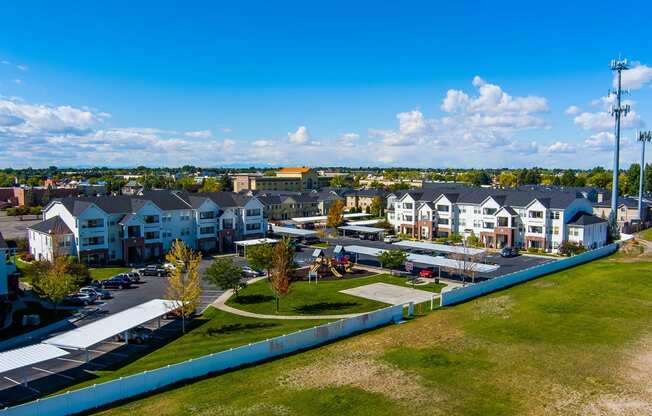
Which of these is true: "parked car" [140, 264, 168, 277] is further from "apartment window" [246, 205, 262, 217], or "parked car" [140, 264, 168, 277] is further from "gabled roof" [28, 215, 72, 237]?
"apartment window" [246, 205, 262, 217]

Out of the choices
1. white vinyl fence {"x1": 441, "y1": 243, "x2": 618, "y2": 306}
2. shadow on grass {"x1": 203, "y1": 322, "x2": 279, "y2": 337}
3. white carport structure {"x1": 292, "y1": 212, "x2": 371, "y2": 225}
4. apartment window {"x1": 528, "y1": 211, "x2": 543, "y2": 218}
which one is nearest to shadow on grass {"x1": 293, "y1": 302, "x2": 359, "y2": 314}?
shadow on grass {"x1": 203, "y1": 322, "x2": 279, "y2": 337}

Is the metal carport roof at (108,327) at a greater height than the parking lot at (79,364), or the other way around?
the metal carport roof at (108,327)

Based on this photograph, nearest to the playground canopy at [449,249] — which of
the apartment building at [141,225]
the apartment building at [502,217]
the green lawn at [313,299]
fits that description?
the green lawn at [313,299]

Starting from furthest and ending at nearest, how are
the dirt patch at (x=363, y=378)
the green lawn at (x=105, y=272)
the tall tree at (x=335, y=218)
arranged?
the tall tree at (x=335, y=218) → the green lawn at (x=105, y=272) → the dirt patch at (x=363, y=378)

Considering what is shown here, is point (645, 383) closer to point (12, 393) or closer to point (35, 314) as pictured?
point (12, 393)

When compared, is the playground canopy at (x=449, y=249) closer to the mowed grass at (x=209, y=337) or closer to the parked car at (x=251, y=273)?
the parked car at (x=251, y=273)
